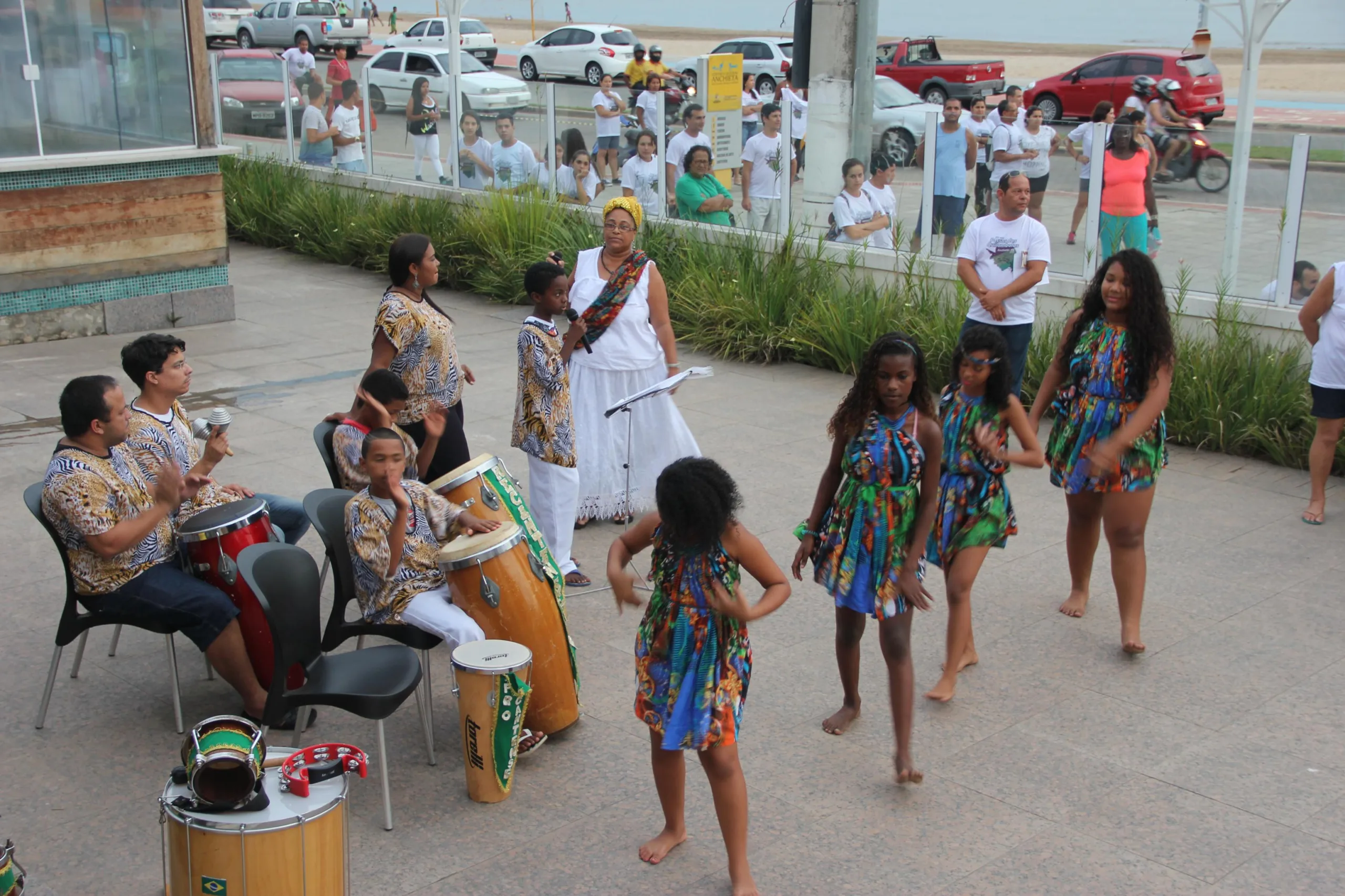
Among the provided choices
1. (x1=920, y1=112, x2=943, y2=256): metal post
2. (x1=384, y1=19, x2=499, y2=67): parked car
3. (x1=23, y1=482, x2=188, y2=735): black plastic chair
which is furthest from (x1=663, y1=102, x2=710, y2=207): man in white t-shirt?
(x1=384, y1=19, x2=499, y2=67): parked car

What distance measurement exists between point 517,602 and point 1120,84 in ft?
76.3

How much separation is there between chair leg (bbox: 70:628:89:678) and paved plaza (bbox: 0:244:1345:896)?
0.04 m

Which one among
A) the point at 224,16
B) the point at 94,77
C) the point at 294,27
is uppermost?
the point at 224,16

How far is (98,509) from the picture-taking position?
4684mm

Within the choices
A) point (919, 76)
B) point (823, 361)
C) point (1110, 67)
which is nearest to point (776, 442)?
point (823, 361)

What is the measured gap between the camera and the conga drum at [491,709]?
447 centimetres

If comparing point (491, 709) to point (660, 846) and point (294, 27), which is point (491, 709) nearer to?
point (660, 846)

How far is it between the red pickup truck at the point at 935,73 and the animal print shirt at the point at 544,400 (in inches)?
890

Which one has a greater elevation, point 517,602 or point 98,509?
point 98,509

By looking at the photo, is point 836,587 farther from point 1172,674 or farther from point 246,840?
point 246,840

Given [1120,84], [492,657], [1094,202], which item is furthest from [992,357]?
[1120,84]

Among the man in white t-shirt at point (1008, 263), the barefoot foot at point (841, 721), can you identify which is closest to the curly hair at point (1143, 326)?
the barefoot foot at point (841, 721)

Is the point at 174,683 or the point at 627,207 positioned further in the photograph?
the point at 627,207

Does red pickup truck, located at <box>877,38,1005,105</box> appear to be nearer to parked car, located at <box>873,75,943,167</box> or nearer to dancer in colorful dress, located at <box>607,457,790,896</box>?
parked car, located at <box>873,75,943,167</box>
